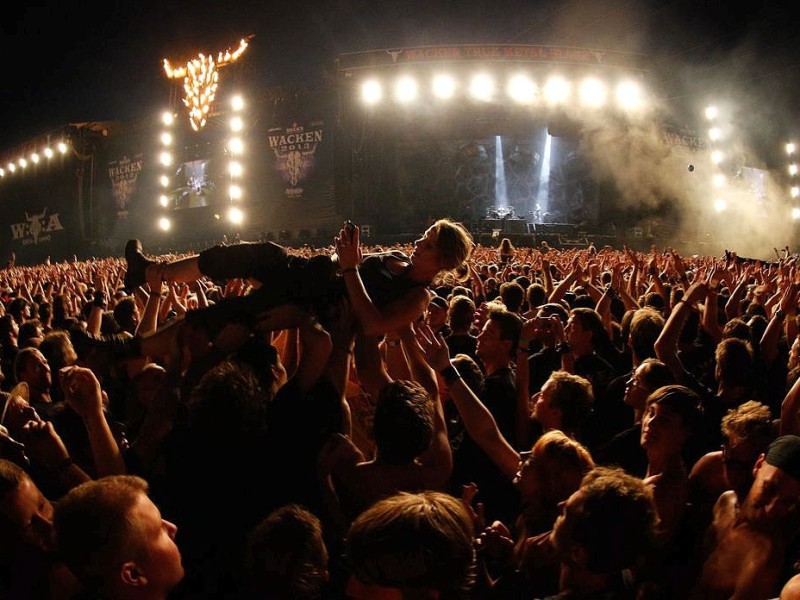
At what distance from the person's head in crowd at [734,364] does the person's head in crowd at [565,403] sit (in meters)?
1.13

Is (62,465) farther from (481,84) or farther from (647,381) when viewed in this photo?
(481,84)

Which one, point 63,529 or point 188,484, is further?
point 188,484

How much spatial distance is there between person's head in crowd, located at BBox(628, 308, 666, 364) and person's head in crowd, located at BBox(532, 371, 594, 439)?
5.26 feet

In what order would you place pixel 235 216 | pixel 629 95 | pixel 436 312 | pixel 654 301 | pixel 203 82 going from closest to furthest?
pixel 436 312, pixel 654 301, pixel 629 95, pixel 235 216, pixel 203 82

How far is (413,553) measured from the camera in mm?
1509

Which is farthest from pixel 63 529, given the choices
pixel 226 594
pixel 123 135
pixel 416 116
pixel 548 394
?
pixel 123 135

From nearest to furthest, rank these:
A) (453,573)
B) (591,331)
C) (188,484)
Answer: (453,573), (188,484), (591,331)

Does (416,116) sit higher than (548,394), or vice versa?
(416,116)

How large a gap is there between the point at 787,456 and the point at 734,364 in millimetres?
1685

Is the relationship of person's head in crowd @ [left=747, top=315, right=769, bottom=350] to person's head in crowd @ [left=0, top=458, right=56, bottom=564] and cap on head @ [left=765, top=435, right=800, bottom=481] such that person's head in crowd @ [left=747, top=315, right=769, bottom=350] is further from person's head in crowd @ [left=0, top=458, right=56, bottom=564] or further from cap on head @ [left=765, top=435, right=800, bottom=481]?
person's head in crowd @ [left=0, top=458, right=56, bottom=564]

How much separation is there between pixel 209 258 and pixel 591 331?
259cm

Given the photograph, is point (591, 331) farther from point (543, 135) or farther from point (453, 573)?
point (543, 135)

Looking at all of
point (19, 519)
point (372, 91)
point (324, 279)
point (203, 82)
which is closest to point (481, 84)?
point (372, 91)

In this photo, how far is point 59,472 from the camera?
8.02ft
